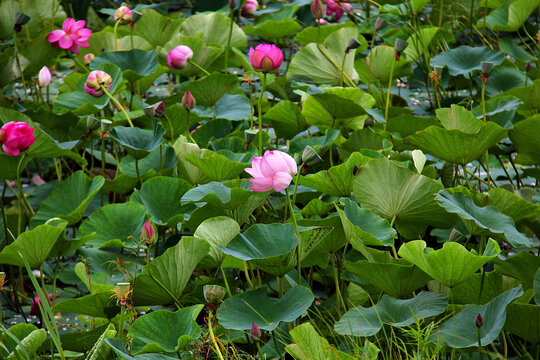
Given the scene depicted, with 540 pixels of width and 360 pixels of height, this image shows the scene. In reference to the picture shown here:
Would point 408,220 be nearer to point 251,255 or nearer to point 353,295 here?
point 353,295

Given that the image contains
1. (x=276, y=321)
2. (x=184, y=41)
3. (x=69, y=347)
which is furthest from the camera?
(x=184, y=41)

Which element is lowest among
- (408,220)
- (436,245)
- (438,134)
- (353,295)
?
(436,245)

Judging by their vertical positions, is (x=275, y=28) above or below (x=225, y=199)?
below

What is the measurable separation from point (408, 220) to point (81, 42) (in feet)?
3.96

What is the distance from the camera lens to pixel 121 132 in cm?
150

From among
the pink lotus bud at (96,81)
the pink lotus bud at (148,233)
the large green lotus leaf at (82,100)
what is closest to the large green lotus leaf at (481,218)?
the pink lotus bud at (148,233)

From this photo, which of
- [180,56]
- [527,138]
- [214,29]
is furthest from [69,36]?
[527,138]

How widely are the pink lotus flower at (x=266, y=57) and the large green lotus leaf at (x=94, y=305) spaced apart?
56 cm

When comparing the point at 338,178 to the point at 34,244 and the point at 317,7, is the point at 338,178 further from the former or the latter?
the point at 317,7

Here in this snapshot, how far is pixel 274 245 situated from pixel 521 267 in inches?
16.9

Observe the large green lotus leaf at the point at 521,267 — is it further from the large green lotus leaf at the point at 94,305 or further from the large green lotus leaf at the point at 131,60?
the large green lotus leaf at the point at 131,60

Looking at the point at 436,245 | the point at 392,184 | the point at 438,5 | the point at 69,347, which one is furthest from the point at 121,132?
the point at 438,5

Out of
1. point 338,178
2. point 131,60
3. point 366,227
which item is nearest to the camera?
point 366,227

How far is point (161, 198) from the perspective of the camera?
1.43 m
